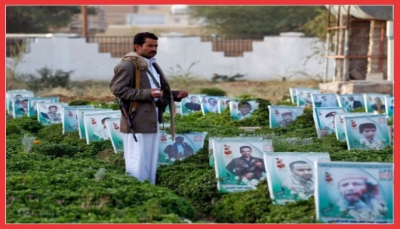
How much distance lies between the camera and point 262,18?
171 feet

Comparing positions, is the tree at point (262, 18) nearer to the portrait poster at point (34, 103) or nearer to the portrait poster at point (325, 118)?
the portrait poster at point (34, 103)

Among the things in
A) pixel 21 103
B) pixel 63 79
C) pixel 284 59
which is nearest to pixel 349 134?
pixel 21 103

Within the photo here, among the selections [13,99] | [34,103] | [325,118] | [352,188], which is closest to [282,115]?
[325,118]

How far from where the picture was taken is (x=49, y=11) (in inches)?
1975

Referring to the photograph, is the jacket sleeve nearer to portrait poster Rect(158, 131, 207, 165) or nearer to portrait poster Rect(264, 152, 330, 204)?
portrait poster Rect(158, 131, 207, 165)

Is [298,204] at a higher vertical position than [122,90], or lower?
lower

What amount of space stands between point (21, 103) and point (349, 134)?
370 inches

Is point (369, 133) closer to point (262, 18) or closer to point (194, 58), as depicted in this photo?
point (194, 58)

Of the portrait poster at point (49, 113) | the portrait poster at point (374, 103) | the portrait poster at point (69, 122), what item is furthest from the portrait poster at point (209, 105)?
the portrait poster at point (69, 122)

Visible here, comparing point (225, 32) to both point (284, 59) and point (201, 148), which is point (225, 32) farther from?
point (201, 148)

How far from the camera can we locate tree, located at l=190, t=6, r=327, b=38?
51.8 m

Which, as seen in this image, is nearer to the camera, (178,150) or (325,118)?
(178,150)

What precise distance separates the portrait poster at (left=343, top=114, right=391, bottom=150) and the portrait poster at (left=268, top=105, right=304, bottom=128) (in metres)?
3.34

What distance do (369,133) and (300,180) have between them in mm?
4051
